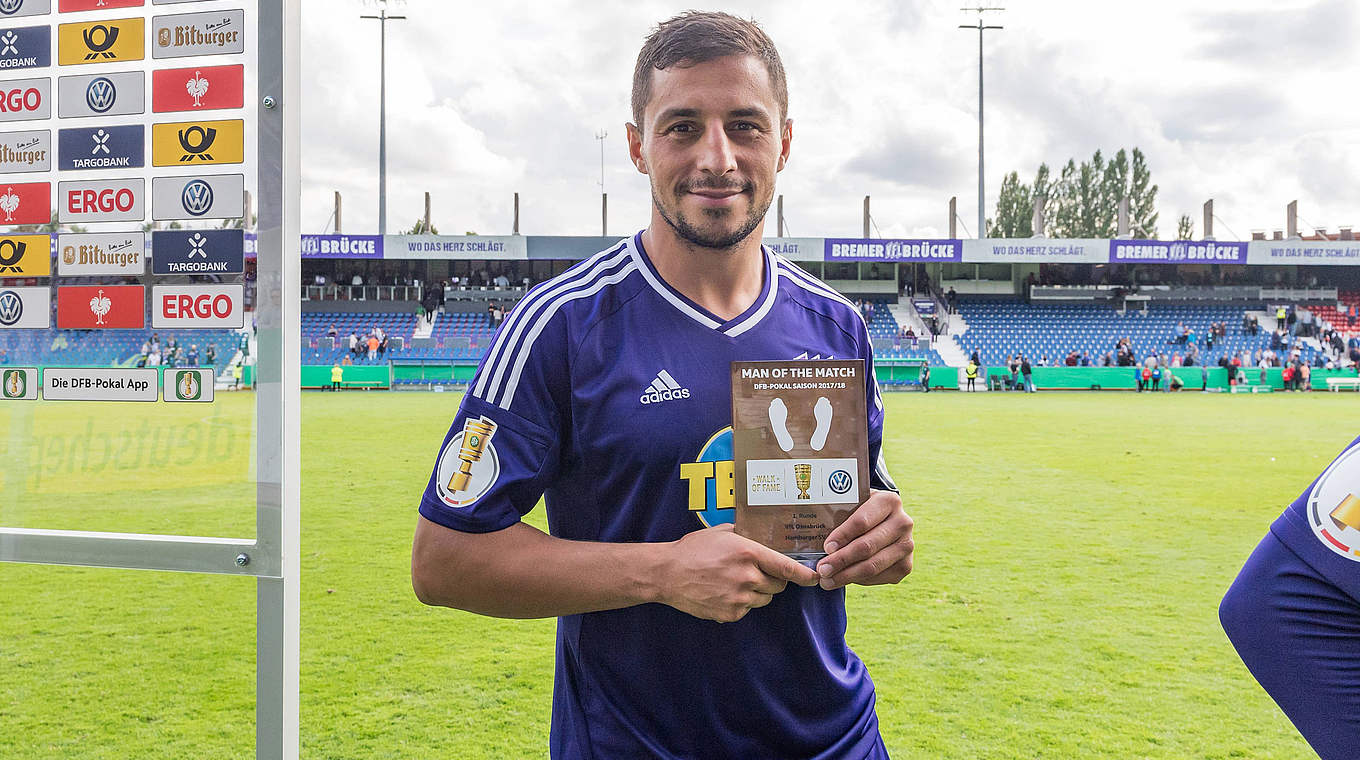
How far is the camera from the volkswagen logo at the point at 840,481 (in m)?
1.51

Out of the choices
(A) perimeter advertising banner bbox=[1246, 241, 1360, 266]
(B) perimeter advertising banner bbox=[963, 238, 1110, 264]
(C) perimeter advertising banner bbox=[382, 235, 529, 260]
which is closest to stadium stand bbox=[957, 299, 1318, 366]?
(A) perimeter advertising banner bbox=[1246, 241, 1360, 266]

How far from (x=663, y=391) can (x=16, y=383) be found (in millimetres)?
1848

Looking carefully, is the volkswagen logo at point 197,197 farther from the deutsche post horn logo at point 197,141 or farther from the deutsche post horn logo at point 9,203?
the deutsche post horn logo at point 9,203

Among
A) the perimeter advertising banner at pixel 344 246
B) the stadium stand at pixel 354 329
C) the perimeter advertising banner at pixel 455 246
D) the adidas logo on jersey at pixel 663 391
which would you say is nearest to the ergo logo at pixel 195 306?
the adidas logo on jersey at pixel 663 391

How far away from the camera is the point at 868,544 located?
1.49 m

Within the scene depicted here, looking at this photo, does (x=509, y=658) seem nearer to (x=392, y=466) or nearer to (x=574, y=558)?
(x=574, y=558)

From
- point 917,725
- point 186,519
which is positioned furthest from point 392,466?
point 186,519

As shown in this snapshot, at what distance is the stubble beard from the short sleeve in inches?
11.6

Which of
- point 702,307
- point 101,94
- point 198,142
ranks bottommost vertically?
point 702,307

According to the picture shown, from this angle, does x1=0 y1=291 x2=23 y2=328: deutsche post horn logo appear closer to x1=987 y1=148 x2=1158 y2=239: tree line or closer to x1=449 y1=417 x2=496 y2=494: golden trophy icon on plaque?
x1=449 y1=417 x2=496 y2=494: golden trophy icon on plaque

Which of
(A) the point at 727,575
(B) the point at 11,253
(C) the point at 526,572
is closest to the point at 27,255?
(B) the point at 11,253

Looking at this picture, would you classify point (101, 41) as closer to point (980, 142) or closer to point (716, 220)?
point (716, 220)

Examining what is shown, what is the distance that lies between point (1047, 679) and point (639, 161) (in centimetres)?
353

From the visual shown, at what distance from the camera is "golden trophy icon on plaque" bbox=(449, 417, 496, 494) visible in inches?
62.8
